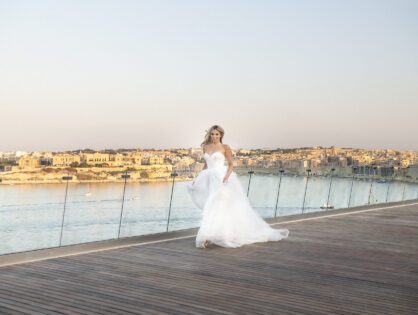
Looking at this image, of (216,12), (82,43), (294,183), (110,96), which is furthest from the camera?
(110,96)

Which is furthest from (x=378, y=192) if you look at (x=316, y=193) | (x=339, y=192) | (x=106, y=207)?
(x=106, y=207)

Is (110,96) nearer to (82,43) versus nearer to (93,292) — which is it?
(82,43)

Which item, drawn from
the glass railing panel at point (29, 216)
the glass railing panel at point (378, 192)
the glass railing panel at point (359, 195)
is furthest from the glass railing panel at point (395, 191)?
the glass railing panel at point (29, 216)

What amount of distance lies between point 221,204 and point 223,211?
9 centimetres

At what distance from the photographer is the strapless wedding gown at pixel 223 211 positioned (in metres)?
5.98

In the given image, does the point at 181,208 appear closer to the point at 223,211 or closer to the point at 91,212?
the point at 91,212

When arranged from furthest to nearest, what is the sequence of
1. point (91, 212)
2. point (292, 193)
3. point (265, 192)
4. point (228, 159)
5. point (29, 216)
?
point (292, 193)
point (265, 192)
point (91, 212)
point (228, 159)
point (29, 216)

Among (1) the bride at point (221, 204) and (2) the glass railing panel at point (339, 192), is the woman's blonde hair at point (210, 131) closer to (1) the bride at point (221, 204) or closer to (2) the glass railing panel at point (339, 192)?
(1) the bride at point (221, 204)

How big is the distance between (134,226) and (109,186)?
2.52ft

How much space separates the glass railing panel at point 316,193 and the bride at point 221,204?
4.38 m

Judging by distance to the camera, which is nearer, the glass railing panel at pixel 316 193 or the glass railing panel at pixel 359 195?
the glass railing panel at pixel 316 193

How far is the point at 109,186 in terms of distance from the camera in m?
7.20

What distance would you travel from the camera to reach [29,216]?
237 inches

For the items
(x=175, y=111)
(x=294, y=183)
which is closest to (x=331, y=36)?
(x=294, y=183)
